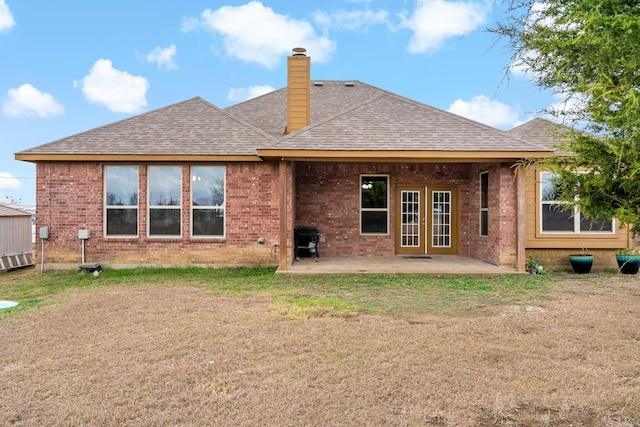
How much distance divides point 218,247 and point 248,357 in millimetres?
6559

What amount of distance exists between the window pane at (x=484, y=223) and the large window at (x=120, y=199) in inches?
357

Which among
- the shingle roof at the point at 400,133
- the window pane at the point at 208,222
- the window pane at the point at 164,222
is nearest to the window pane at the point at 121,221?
the window pane at the point at 164,222

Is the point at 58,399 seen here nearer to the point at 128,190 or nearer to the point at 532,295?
the point at 532,295

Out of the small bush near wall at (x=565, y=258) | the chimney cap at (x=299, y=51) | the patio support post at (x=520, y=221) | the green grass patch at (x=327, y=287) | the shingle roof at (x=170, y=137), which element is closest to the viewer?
the green grass patch at (x=327, y=287)

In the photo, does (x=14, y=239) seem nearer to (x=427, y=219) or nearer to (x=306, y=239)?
(x=306, y=239)

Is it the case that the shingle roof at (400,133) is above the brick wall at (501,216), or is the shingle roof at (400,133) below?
above

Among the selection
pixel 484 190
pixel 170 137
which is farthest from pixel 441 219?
pixel 170 137

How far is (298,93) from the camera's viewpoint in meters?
12.2

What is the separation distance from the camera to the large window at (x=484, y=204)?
434 inches

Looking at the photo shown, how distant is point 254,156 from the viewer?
10.2 metres

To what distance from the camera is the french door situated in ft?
40.2

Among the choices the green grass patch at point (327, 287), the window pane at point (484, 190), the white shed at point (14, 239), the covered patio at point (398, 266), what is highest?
the window pane at point (484, 190)

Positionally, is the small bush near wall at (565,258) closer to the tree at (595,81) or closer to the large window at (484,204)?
the large window at (484,204)

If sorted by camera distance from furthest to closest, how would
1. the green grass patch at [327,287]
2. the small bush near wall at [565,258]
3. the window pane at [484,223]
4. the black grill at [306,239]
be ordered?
the black grill at [306,239] → the window pane at [484,223] → the small bush near wall at [565,258] → the green grass patch at [327,287]
